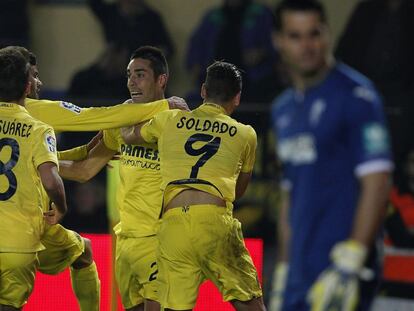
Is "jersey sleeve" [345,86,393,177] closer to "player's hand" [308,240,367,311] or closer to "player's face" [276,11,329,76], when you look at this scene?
"player's face" [276,11,329,76]

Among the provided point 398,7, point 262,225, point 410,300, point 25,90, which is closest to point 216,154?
point 25,90

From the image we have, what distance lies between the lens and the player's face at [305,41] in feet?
14.9

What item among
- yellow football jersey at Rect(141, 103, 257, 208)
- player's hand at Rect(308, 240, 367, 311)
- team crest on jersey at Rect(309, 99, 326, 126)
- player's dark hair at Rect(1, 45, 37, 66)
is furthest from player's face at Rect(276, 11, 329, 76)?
player's dark hair at Rect(1, 45, 37, 66)

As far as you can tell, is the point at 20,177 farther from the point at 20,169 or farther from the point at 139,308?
the point at 139,308

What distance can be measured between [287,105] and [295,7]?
420 mm

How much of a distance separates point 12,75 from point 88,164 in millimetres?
1410

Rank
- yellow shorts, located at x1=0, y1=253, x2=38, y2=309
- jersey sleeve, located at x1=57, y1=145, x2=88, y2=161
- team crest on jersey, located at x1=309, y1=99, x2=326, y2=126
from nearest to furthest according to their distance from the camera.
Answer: team crest on jersey, located at x1=309, y1=99, x2=326, y2=126
yellow shorts, located at x1=0, y1=253, x2=38, y2=309
jersey sleeve, located at x1=57, y1=145, x2=88, y2=161

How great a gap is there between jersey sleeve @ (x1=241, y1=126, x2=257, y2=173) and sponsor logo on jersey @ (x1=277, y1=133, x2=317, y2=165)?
189cm

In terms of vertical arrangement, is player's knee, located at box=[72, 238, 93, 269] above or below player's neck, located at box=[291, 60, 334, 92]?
below

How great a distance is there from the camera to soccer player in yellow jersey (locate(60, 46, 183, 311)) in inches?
281

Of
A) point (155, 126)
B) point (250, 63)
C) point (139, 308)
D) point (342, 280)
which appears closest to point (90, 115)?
point (155, 126)

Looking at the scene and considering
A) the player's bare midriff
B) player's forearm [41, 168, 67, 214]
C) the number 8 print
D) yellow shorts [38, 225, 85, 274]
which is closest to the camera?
player's forearm [41, 168, 67, 214]

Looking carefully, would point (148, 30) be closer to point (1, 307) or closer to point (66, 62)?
point (66, 62)

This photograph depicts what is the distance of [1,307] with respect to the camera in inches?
255
